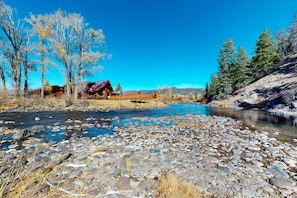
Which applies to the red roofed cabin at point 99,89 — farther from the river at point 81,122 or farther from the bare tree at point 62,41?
the river at point 81,122

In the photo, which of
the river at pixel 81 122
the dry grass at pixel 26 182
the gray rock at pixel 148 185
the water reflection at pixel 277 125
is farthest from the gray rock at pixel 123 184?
the water reflection at pixel 277 125

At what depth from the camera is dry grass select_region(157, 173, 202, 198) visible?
228cm

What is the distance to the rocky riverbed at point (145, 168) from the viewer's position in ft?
8.15

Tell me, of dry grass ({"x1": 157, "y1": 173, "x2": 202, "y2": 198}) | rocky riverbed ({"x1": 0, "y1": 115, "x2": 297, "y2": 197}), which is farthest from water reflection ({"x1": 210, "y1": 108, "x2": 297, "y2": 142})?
dry grass ({"x1": 157, "y1": 173, "x2": 202, "y2": 198})

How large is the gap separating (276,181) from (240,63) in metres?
38.8

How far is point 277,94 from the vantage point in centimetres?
1878

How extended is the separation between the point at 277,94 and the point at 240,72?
18613mm

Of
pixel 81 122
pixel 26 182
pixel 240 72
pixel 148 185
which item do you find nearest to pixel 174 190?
pixel 148 185

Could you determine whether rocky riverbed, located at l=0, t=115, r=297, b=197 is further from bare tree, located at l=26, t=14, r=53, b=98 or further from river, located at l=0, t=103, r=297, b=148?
bare tree, located at l=26, t=14, r=53, b=98

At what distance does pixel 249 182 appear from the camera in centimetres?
285

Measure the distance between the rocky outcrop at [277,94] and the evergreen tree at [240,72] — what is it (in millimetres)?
10282

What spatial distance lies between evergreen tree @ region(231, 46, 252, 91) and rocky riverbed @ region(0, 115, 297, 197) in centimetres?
3516

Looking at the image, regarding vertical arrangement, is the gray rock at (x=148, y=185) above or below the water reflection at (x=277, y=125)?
below

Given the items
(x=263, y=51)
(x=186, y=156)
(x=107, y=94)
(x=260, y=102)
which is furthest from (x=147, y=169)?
(x=263, y=51)
